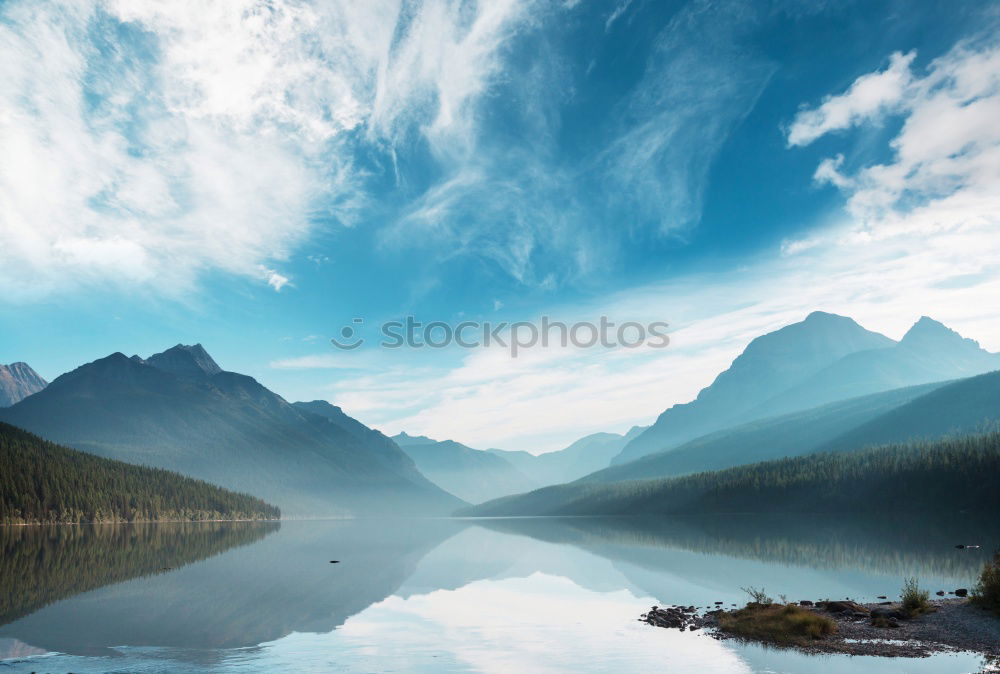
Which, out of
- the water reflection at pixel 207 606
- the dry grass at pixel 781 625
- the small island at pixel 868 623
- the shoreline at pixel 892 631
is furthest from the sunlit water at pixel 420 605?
the dry grass at pixel 781 625

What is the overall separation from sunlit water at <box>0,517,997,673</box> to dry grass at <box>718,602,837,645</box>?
2.17 metres

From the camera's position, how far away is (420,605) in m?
49.5

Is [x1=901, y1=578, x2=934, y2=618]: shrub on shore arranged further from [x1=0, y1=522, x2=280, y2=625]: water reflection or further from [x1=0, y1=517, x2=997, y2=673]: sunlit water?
[x1=0, y1=522, x2=280, y2=625]: water reflection

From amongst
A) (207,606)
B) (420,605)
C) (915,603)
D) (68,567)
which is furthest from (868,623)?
(68,567)

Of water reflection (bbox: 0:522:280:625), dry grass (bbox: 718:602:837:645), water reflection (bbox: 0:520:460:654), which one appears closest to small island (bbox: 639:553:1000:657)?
dry grass (bbox: 718:602:837:645)

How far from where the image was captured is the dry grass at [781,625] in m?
33.4

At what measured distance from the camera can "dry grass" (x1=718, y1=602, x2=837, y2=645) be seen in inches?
1315

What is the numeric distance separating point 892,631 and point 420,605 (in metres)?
30.5

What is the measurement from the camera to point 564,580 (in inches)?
2530

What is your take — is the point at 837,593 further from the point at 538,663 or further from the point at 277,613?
the point at 277,613

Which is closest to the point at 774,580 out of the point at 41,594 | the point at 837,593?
the point at 837,593

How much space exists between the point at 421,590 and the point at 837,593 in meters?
33.3

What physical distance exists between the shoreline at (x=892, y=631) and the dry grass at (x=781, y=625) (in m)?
0.35

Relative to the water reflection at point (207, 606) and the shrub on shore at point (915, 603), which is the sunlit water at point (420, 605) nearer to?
the water reflection at point (207, 606)
